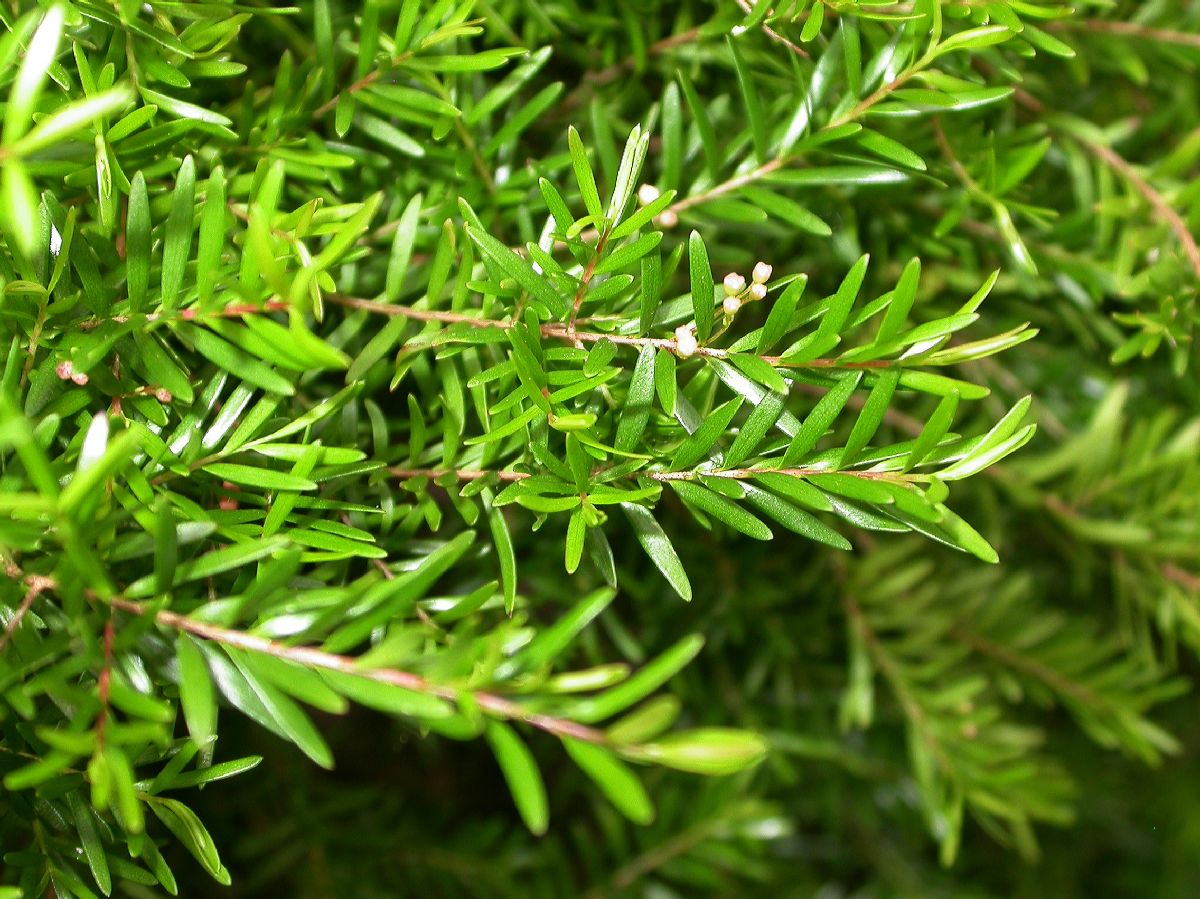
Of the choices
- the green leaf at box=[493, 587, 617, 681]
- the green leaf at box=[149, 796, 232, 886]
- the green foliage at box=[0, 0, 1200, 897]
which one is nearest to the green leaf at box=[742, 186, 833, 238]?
the green foliage at box=[0, 0, 1200, 897]

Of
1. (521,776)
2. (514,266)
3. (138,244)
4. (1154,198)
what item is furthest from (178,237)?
(1154,198)

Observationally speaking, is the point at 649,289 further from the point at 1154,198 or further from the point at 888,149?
the point at 1154,198

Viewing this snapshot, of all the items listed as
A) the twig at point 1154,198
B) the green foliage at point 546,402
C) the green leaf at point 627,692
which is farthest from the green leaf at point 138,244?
the twig at point 1154,198

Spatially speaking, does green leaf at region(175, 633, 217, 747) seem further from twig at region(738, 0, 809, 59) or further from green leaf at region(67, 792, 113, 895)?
twig at region(738, 0, 809, 59)

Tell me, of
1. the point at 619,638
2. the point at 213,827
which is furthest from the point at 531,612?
the point at 213,827

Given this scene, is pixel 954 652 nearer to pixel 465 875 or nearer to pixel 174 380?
pixel 465 875

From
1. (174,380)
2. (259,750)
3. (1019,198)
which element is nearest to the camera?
(174,380)

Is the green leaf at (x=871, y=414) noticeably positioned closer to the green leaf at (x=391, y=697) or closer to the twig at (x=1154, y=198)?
the green leaf at (x=391, y=697)
